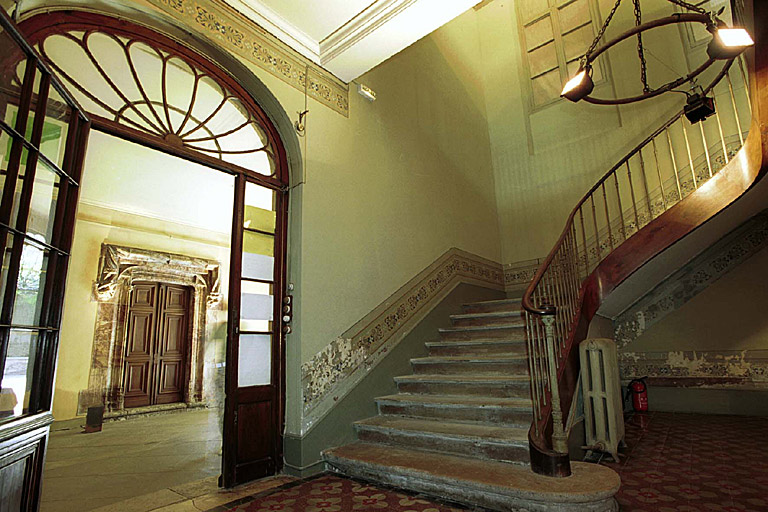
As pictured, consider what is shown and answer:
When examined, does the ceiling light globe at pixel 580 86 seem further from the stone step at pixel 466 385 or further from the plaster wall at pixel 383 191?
the stone step at pixel 466 385

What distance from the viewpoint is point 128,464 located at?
369 cm

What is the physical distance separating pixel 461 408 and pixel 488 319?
5.76 feet

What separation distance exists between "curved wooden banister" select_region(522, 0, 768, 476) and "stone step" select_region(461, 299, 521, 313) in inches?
24.3

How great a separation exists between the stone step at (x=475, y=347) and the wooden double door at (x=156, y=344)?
501cm

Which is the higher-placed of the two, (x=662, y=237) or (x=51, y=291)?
(x=662, y=237)

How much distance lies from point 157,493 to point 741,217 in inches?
237

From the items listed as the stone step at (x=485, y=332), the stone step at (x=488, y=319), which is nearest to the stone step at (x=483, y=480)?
the stone step at (x=485, y=332)

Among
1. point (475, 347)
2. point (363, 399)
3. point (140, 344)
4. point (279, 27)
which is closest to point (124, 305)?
point (140, 344)

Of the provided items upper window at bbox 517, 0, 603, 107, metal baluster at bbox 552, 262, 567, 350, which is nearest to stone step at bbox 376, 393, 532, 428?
metal baluster at bbox 552, 262, 567, 350

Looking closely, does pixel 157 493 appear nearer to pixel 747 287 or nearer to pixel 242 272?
pixel 242 272

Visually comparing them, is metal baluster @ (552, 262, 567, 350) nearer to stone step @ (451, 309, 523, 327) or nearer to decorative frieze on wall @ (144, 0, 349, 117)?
stone step @ (451, 309, 523, 327)

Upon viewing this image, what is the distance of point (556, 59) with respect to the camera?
7176 mm

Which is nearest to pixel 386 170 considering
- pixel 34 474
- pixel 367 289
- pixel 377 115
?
pixel 377 115

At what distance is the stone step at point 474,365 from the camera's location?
3.65 metres
